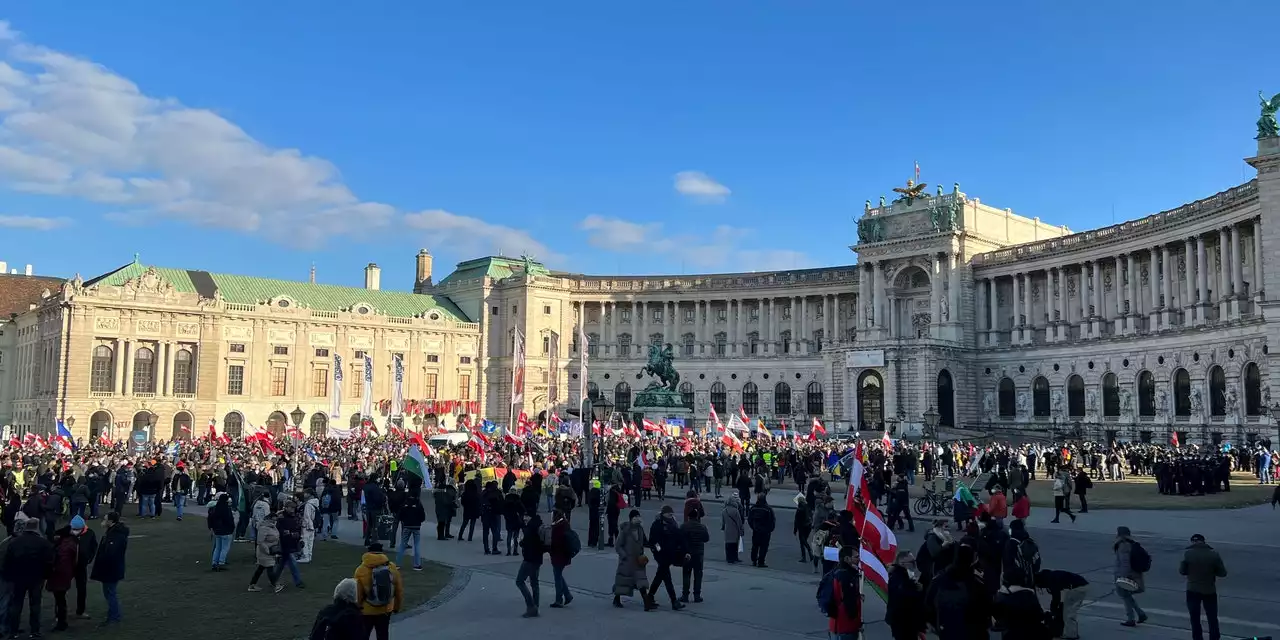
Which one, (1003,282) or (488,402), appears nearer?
(1003,282)

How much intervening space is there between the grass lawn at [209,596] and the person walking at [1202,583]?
12443mm

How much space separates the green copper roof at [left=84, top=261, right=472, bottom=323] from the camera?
83875 mm

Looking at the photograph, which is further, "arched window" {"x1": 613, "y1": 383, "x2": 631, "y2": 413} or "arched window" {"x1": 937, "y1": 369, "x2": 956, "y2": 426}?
"arched window" {"x1": 613, "y1": 383, "x2": 631, "y2": 413}

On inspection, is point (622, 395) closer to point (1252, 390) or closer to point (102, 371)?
point (102, 371)

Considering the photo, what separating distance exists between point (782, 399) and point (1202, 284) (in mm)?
41955

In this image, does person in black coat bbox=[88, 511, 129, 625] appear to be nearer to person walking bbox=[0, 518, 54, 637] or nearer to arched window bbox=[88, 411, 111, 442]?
person walking bbox=[0, 518, 54, 637]

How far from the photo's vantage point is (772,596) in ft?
57.3

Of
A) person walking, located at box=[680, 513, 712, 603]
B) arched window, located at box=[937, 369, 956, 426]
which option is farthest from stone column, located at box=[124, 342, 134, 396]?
person walking, located at box=[680, 513, 712, 603]

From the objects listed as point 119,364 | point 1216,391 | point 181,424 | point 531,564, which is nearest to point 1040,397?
point 1216,391

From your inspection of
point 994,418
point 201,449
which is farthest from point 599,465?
point 994,418

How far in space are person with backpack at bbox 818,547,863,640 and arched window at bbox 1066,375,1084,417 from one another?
6998cm

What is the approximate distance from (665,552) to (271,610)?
6879mm

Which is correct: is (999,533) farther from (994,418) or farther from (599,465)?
(994,418)

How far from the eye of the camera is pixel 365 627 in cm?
983
